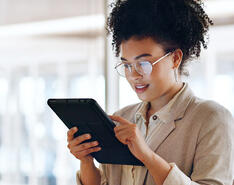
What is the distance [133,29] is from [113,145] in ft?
1.29

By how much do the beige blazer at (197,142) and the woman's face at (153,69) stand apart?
0.30 feet

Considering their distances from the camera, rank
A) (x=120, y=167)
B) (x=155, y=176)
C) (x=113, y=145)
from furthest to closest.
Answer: (x=120, y=167)
(x=113, y=145)
(x=155, y=176)

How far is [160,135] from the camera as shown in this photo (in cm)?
132

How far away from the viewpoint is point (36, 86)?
9.69 feet

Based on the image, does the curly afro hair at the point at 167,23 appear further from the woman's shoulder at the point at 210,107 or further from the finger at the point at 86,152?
the finger at the point at 86,152

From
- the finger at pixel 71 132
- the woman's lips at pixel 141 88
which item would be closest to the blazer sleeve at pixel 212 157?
the woman's lips at pixel 141 88

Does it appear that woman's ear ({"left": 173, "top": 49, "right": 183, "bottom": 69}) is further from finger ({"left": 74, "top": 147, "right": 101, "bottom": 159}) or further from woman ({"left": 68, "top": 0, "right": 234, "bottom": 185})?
finger ({"left": 74, "top": 147, "right": 101, "bottom": 159})

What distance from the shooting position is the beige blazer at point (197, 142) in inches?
47.2

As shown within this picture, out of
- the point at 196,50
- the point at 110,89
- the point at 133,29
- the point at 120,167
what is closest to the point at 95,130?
the point at 120,167

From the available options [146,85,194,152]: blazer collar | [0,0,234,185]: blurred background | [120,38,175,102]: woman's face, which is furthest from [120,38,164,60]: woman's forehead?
[0,0,234,185]: blurred background

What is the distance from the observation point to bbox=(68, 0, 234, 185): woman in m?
1.20

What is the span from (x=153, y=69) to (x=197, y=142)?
0.90ft

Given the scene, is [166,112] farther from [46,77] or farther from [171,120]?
[46,77]

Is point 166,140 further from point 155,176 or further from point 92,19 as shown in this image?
point 92,19
